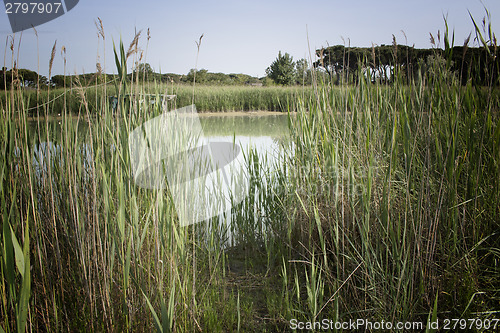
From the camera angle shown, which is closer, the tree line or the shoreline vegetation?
the shoreline vegetation

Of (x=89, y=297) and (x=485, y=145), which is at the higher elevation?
(x=485, y=145)

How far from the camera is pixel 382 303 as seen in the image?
1259 millimetres

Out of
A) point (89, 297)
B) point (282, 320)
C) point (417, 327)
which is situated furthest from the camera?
point (282, 320)

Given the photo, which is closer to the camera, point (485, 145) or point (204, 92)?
point (485, 145)

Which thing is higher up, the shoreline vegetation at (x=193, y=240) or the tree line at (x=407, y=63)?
the tree line at (x=407, y=63)

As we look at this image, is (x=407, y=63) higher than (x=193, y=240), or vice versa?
(x=407, y=63)

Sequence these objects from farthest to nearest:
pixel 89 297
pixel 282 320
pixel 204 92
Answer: pixel 204 92
pixel 282 320
pixel 89 297

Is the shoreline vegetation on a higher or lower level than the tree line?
lower

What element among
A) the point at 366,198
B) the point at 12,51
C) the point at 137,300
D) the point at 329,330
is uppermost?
the point at 12,51

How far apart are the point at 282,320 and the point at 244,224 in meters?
0.82

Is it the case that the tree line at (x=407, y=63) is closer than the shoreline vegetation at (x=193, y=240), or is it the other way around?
the shoreline vegetation at (x=193, y=240)

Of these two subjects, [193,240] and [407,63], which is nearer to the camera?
Answer: [193,240]

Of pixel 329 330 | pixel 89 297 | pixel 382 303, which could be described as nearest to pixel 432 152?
pixel 382 303

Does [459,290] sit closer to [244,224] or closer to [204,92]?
[244,224]
